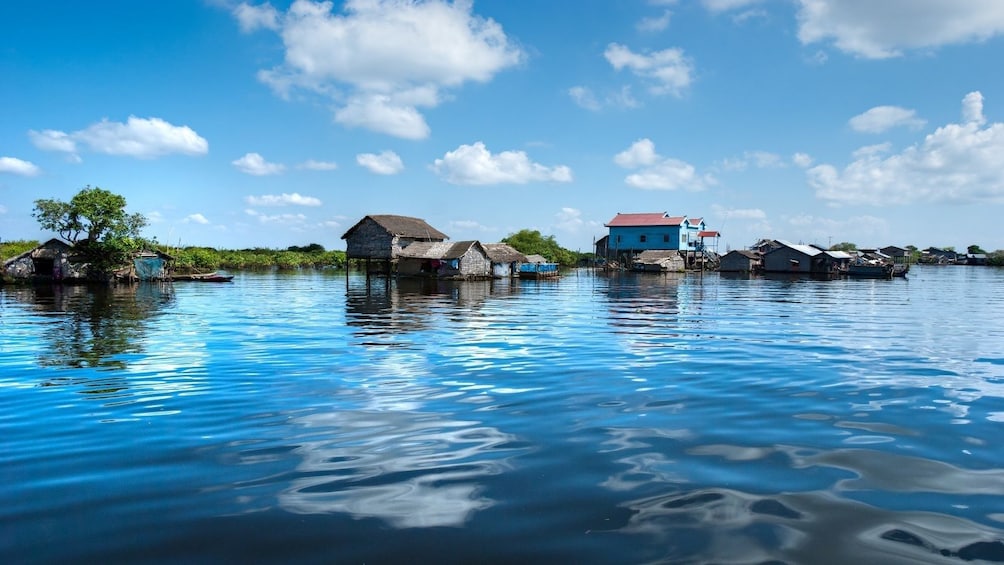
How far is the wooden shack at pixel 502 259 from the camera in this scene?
53156 millimetres

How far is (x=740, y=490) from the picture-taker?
4922 millimetres

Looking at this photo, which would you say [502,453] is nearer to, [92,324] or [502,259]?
[92,324]

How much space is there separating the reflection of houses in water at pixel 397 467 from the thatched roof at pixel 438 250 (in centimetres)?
4104

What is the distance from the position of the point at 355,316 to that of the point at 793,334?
14.7m

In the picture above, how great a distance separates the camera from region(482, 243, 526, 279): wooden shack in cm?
5316

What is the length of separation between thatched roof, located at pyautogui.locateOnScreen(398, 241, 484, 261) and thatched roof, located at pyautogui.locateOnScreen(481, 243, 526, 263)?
9.24 ft

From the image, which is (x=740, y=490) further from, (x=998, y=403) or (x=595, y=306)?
(x=595, y=306)

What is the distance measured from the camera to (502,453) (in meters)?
5.93

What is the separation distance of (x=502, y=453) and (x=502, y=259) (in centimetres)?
4764

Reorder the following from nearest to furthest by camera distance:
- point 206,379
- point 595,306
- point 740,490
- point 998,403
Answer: point 740,490
point 998,403
point 206,379
point 595,306

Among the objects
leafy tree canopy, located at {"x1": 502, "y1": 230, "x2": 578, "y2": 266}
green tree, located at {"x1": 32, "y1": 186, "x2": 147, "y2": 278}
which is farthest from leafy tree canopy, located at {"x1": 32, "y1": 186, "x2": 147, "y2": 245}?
leafy tree canopy, located at {"x1": 502, "y1": 230, "x2": 578, "y2": 266}

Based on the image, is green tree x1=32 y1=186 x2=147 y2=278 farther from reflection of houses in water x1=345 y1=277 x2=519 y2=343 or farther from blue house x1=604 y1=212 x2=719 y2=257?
blue house x1=604 y1=212 x2=719 y2=257

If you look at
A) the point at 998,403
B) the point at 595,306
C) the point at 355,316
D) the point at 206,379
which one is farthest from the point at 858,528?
the point at 595,306

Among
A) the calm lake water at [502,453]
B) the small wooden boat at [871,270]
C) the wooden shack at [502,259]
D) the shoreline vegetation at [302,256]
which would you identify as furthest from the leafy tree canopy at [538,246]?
the calm lake water at [502,453]
